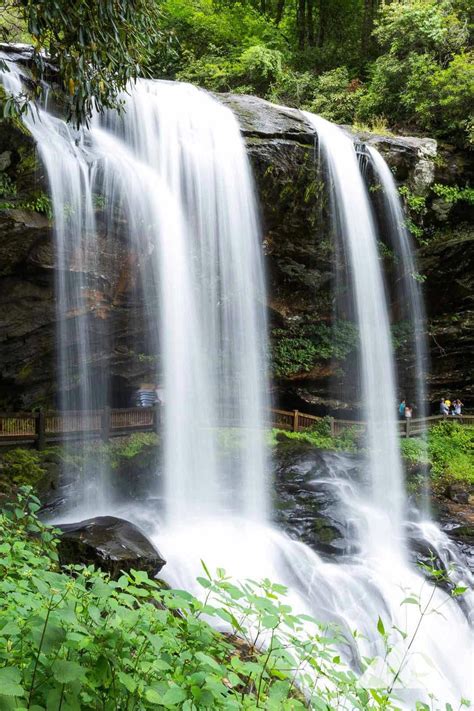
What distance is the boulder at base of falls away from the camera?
20.4ft

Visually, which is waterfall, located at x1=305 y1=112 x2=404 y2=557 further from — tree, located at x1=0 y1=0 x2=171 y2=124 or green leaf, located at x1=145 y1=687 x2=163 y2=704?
green leaf, located at x1=145 y1=687 x2=163 y2=704

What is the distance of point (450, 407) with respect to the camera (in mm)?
16906

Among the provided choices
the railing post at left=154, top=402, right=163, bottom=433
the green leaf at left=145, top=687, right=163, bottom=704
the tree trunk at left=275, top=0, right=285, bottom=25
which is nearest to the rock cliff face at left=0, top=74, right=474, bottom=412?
the railing post at left=154, top=402, right=163, bottom=433

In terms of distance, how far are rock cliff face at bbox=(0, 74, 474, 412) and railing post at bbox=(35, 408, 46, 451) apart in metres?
1.33

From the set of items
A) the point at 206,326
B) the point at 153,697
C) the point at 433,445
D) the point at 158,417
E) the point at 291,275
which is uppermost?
the point at 291,275

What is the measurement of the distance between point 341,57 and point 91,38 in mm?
17487

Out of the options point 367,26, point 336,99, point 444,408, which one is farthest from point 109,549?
point 367,26

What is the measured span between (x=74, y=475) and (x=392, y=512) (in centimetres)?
699

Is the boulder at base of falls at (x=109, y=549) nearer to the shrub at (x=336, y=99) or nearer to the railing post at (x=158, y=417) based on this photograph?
the railing post at (x=158, y=417)

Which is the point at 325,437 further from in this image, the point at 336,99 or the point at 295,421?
the point at 336,99

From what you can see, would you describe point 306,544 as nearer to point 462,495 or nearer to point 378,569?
point 378,569

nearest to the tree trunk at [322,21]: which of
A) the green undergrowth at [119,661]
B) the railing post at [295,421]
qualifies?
the railing post at [295,421]

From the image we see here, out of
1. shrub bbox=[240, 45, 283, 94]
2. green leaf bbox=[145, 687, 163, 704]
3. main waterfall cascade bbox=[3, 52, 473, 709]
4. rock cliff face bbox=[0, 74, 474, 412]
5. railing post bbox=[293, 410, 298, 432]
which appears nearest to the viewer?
green leaf bbox=[145, 687, 163, 704]

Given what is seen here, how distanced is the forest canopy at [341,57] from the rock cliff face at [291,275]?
188cm
